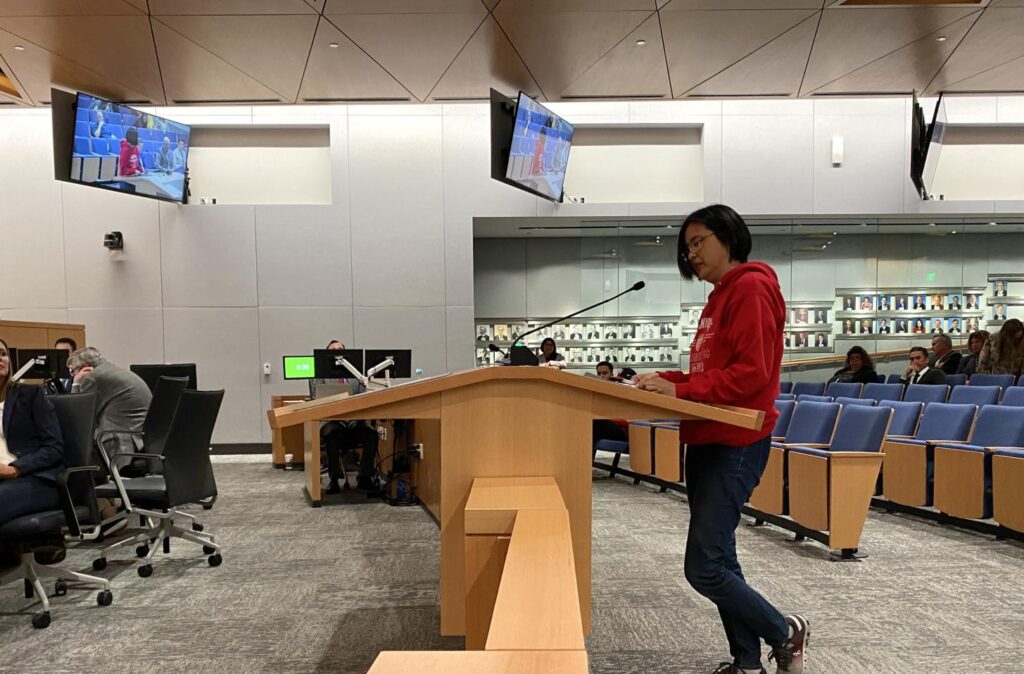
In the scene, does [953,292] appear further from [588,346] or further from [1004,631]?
[1004,631]

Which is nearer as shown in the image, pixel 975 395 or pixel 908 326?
pixel 975 395

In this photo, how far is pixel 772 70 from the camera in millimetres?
7758

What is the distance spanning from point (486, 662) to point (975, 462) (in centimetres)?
472

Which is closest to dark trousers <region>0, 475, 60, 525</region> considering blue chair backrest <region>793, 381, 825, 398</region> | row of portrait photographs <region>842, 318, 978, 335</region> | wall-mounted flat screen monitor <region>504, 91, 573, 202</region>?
wall-mounted flat screen monitor <region>504, 91, 573, 202</region>

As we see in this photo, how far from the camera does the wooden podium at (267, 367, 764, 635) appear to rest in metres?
1.95

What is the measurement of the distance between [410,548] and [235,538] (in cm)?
133

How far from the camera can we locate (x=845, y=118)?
9.84 m

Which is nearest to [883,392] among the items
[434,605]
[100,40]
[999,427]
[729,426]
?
[999,427]

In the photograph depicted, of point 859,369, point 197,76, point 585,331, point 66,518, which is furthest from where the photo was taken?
point 585,331

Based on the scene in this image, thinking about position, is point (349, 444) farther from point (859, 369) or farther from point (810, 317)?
point (810, 317)

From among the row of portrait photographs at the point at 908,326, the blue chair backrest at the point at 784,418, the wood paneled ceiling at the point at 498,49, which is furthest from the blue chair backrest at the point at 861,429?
the row of portrait photographs at the point at 908,326

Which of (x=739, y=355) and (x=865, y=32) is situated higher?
(x=865, y=32)

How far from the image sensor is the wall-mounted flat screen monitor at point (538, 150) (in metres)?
8.09

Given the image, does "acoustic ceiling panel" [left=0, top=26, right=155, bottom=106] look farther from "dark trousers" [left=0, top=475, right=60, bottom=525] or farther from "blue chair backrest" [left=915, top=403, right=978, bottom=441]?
"blue chair backrest" [left=915, top=403, right=978, bottom=441]
